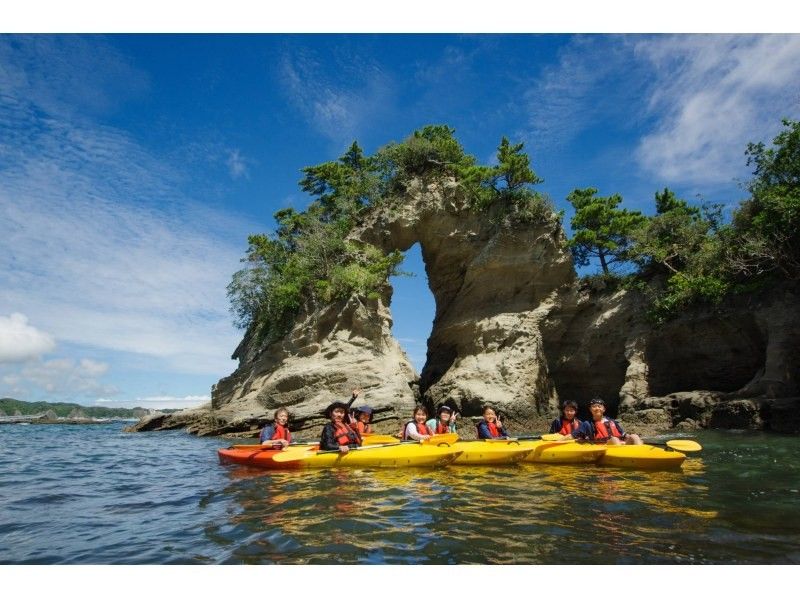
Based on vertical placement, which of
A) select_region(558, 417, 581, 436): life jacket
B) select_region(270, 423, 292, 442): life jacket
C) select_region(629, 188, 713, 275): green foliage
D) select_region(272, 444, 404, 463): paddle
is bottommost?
select_region(272, 444, 404, 463): paddle

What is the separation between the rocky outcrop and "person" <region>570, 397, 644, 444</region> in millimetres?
9433

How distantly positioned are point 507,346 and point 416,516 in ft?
60.2

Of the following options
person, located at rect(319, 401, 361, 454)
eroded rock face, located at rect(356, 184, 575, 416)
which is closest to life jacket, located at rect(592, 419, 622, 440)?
person, located at rect(319, 401, 361, 454)

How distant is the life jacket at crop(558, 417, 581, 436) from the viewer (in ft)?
37.4

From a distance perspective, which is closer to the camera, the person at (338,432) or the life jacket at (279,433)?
the person at (338,432)

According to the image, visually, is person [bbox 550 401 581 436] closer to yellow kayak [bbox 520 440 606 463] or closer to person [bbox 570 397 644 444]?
person [bbox 570 397 644 444]

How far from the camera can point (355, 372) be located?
71.6 ft

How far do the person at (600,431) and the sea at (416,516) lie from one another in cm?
108

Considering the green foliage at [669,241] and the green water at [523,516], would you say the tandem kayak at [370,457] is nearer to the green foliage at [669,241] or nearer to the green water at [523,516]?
the green water at [523,516]

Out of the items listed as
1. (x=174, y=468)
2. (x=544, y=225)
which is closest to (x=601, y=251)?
(x=544, y=225)

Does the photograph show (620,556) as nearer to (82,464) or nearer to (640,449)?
(640,449)

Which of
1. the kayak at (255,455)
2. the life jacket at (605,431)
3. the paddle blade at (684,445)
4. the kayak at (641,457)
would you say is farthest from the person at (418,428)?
the paddle blade at (684,445)

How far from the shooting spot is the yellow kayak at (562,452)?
986cm

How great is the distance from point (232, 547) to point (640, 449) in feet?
25.1
